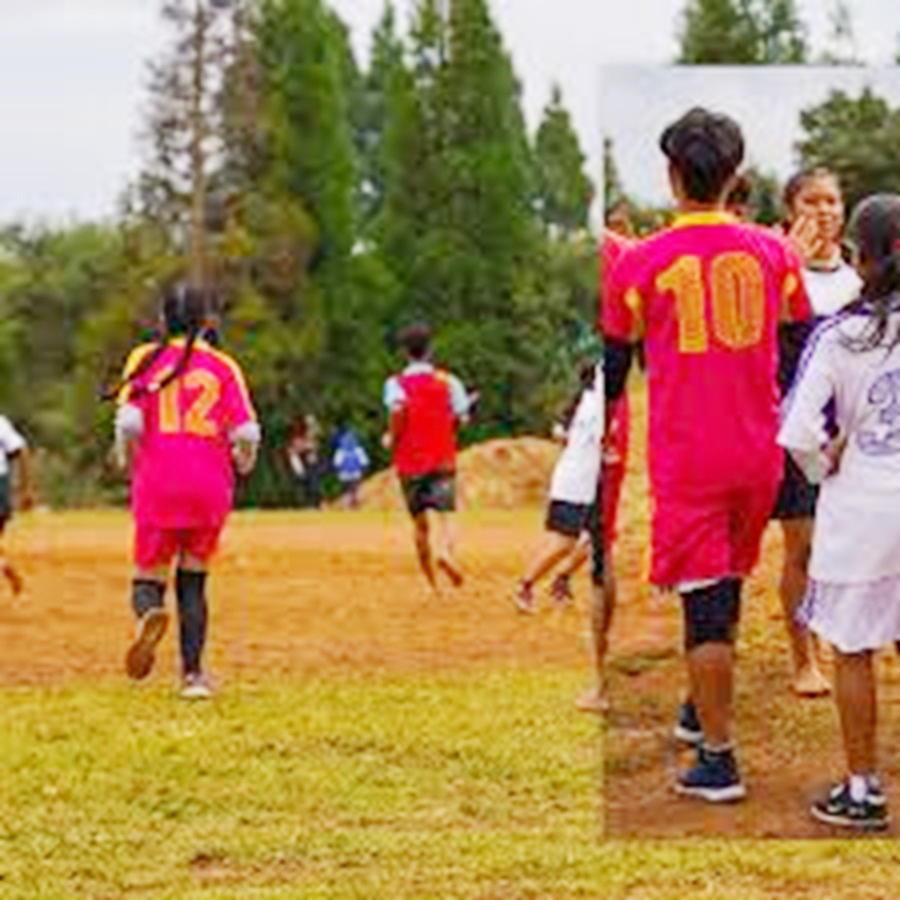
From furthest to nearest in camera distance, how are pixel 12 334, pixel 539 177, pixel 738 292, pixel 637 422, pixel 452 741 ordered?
pixel 12 334
pixel 539 177
pixel 452 741
pixel 637 422
pixel 738 292

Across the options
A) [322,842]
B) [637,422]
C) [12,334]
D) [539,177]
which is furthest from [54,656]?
[12,334]

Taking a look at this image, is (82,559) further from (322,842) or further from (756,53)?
(756,53)

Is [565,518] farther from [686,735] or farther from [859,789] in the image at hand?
[859,789]

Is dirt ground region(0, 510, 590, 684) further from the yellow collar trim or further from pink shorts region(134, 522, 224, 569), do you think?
the yellow collar trim

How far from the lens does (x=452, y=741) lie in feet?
26.1

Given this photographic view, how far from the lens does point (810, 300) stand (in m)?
5.32

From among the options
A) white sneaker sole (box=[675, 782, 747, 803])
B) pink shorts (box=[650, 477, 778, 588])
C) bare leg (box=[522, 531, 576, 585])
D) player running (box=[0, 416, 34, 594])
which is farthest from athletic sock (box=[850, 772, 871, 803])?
player running (box=[0, 416, 34, 594])

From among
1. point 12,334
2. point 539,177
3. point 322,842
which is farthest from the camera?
point 12,334

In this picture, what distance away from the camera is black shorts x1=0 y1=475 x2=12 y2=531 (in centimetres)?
1394

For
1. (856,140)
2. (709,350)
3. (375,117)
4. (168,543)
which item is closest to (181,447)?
(168,543)

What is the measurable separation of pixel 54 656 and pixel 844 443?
668cm

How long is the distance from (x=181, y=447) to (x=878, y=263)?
4858mm

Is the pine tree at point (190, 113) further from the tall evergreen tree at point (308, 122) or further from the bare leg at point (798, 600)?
the bare leg at point (798, 600)

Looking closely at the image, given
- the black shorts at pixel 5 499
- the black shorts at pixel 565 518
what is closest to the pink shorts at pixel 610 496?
the black shorts at pixel 565 518
